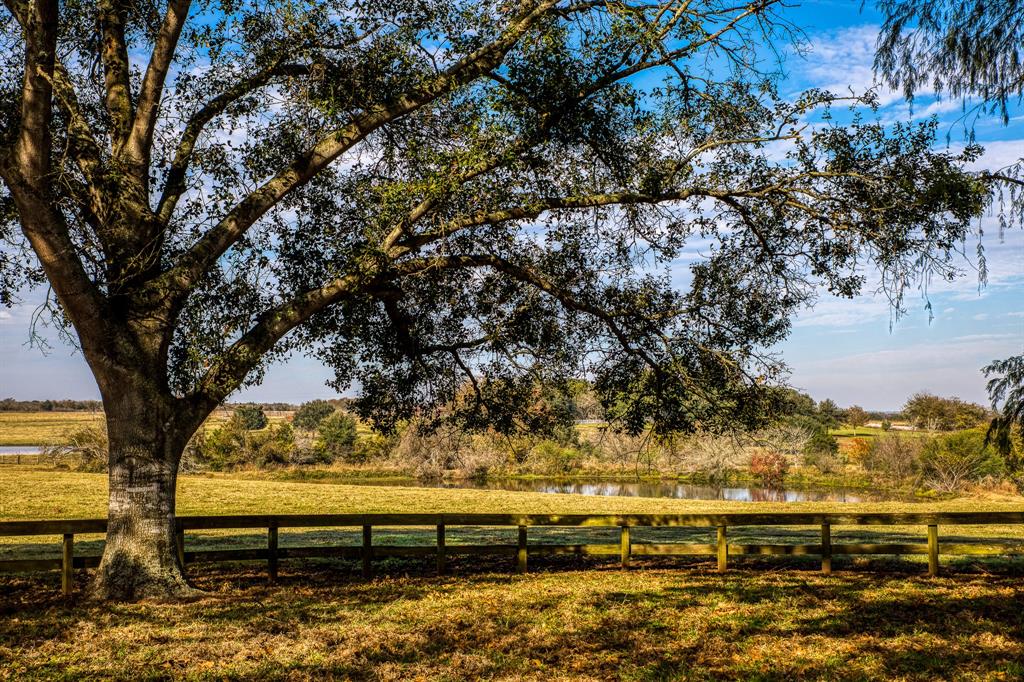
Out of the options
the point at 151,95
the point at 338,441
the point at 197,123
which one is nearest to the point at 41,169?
the point at 151,95

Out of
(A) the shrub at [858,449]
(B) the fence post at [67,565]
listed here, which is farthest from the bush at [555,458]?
(B) the fence post at [67,565]

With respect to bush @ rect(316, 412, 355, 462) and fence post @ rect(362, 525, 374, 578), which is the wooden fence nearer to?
fence post @ rect(362, 525, 374, 578)

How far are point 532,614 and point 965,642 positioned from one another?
498cm

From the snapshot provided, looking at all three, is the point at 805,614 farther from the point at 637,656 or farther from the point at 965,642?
the point at 637,656

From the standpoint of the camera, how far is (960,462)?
38.4 metres

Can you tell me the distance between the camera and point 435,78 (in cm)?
1141

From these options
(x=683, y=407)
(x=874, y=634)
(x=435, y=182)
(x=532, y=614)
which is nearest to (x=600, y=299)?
(x=683, y=407)

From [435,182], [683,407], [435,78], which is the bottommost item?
[683,407]

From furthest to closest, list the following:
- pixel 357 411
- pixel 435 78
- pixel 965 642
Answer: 1. pixel 357 411
2. pixel 435 78
3. pixel 965 642

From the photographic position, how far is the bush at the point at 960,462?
38.0 m

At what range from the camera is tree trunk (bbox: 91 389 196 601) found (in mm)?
10328

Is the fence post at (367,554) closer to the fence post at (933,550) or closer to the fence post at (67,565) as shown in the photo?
the fence post at (67,565)

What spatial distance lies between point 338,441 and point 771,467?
30391 mm

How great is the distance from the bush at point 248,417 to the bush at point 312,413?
17518 millimetres
